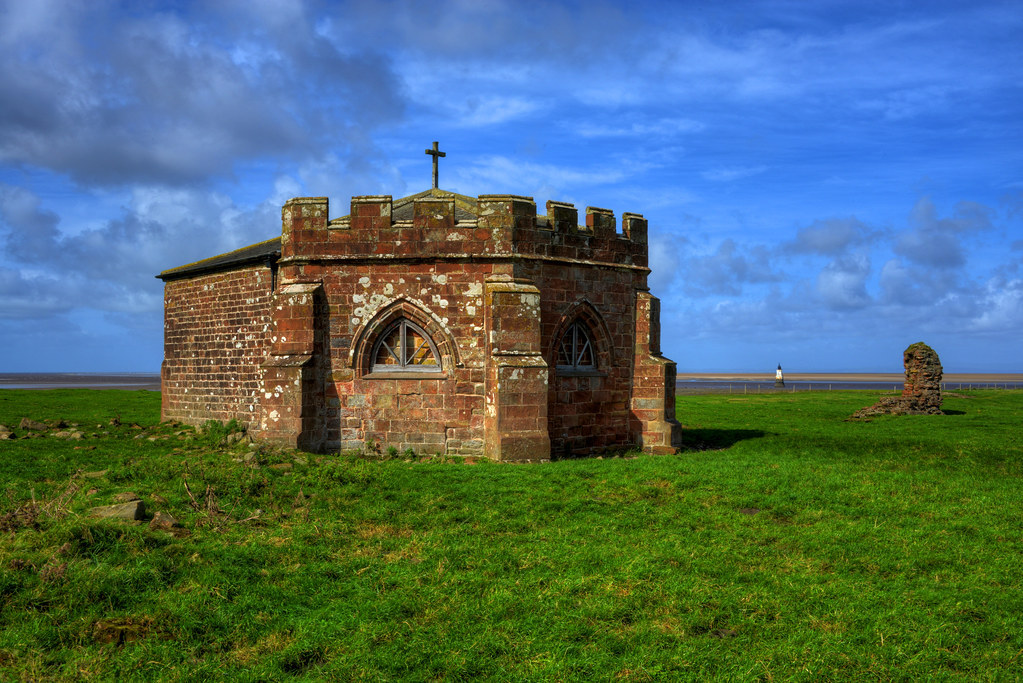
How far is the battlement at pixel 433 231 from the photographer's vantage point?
14.6 meters

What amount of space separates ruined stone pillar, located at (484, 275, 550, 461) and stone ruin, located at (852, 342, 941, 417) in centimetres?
1789

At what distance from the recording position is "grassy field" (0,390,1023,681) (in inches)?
231

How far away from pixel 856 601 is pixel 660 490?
433 centimetres

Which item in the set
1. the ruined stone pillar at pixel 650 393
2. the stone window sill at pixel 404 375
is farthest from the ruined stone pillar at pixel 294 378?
the ruined stone pillar at pixel 650 393

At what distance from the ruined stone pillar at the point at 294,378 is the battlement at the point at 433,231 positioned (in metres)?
1.02

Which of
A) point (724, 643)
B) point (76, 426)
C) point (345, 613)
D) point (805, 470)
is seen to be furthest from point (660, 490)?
point (76, 426)

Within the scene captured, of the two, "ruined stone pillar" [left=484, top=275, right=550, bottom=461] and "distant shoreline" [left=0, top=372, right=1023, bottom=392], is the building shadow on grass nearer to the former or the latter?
"ruined stone pillar" [left=484, top=275, right=550, bottom=461]

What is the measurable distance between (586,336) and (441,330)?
348cm

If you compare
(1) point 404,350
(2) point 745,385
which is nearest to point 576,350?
(1) point 404,350

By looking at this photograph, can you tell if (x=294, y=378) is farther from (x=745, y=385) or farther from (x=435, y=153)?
(x=745, y=385)

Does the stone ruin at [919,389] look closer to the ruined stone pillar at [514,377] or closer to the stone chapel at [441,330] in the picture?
the stone chapel at [441,330]

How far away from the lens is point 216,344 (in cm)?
1955

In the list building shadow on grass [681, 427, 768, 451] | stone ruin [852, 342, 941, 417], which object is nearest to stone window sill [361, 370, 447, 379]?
building shadow on grass [681, 427, 768, 451]

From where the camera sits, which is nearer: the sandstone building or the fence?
the sandstone building
